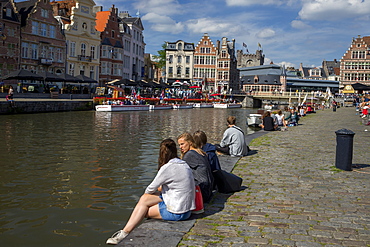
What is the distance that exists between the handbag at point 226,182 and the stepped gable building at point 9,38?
140 ft

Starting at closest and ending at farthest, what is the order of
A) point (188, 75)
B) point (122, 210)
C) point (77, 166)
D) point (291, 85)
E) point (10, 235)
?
point (10, 235) < point (122, 210) < point (77, 166) < point (188, 75) < point (291, 85)

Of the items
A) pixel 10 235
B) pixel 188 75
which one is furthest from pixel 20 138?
pixel 188 75

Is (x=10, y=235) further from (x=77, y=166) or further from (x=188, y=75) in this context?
(x=188, y=75)

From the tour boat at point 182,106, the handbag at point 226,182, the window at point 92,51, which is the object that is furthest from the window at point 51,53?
the handbag at point 226,182

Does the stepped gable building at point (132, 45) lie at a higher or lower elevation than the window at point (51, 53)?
higher

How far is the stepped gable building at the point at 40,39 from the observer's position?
47031 mm

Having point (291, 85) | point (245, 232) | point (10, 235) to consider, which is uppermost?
point (291, 85)

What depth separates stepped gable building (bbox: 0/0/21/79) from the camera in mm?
43681

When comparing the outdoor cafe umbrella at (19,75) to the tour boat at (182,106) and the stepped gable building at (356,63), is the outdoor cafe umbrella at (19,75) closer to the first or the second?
the tour boat at (182,106)

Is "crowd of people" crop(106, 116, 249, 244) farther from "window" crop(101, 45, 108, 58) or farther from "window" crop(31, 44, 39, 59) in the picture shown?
"window" crop(101, 45, 108, 58)

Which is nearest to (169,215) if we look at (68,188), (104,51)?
(68,188)

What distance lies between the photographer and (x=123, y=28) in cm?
6750

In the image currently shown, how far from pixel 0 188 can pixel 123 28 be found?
204 ft

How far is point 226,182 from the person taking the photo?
7078 mm
